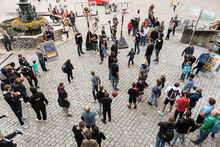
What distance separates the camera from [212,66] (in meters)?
9.16

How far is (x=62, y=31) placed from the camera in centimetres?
1447

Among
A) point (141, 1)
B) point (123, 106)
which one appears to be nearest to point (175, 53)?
point (123, 106)

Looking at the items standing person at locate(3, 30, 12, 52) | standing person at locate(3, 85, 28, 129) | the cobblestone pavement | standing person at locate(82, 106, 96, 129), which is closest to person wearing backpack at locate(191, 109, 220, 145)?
the cobblestone pavement

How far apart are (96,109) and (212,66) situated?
23.6 ft

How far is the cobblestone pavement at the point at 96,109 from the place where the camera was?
6000mm

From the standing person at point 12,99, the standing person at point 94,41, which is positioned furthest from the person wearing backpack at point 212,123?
the standing person at point 94,41

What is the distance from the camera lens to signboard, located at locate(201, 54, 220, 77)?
29.4ft

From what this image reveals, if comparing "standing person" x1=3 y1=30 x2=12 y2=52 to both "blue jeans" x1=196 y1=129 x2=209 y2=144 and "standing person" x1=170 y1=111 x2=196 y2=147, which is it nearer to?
"standing person" x1=170 y1=111 x2=196 y2=147

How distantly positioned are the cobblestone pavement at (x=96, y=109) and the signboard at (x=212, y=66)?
328mm

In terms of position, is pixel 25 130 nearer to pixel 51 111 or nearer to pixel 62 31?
pixel 51 111

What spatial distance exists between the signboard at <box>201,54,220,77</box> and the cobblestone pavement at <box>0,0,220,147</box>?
33 cm

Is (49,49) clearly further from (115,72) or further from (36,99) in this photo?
(36,99)

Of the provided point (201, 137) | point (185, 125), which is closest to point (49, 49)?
point (185, 125)

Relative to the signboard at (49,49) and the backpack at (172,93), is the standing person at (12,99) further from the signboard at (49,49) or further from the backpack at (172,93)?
the backpack at (172,93)
